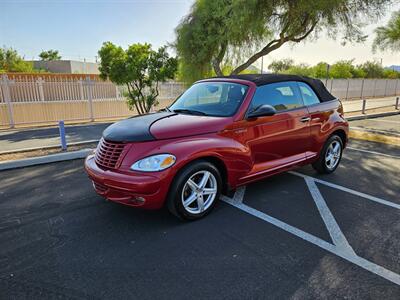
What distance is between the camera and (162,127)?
3.60 m

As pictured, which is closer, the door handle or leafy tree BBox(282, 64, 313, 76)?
the door handle

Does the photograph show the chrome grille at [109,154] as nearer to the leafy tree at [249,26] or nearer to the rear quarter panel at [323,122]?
the rear quarter panel at [323,122]

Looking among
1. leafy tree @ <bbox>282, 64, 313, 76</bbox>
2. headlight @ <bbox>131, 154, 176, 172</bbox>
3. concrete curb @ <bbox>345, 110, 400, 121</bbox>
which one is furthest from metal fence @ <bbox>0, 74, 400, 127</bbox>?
leafy tree @ <bbox>282, 64, 313, 76</bbox>

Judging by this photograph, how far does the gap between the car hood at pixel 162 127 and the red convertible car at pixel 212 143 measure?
12 mm

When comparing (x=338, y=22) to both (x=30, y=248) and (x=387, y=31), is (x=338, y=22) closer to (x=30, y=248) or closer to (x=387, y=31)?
(x=387, y=31)

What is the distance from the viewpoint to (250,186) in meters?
4.89

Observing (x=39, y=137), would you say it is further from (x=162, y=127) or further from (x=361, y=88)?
(x=361, y=88)

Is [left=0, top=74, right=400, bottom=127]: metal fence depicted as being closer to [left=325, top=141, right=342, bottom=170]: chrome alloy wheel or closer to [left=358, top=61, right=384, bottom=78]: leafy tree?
[left=325, top=141, right=342, bottom=170]: chrome alloy wheel

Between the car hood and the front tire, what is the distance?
1.41 ft

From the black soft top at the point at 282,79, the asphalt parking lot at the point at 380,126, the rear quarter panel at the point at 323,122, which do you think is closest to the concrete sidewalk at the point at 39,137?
the asphalt parking lot at the point at 380,126

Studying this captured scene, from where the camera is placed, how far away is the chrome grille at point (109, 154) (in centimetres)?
345

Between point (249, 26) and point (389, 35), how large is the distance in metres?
12.3

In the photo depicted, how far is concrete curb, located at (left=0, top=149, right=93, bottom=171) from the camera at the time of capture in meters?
5.94

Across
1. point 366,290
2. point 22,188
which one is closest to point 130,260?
point 366,290
